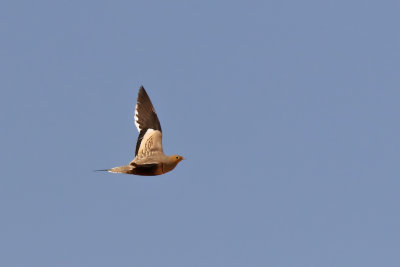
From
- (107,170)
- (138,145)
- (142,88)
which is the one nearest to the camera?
(107,170)

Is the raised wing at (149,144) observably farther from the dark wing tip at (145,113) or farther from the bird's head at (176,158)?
the bird's head at (176,158)

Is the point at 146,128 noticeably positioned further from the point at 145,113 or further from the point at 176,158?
the point at 176,158

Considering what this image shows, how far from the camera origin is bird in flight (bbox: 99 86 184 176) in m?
37.2

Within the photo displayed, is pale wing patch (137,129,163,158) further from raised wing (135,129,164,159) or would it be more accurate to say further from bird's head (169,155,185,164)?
bird's head (169,155,185,164)

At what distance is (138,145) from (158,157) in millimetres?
3065

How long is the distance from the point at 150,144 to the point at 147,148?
0.38 metres

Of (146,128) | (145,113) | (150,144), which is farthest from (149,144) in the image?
(145,113)

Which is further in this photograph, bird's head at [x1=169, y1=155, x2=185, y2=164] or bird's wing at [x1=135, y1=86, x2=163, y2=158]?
bird's wing at [x1=135, y1=86, x2=163, y2=158]

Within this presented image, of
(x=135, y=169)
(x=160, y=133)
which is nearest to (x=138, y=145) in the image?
(x=160, y=133)

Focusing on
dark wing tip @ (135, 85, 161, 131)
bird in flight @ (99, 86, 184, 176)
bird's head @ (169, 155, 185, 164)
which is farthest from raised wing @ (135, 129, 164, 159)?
bird's head @ (169, 155, 185, 164)

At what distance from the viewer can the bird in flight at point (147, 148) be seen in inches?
1464

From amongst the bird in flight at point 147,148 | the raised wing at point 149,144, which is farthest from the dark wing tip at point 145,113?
the raised wing at point 149,144

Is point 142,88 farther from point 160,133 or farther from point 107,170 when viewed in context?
point 107,170

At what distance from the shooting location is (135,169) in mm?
37094
